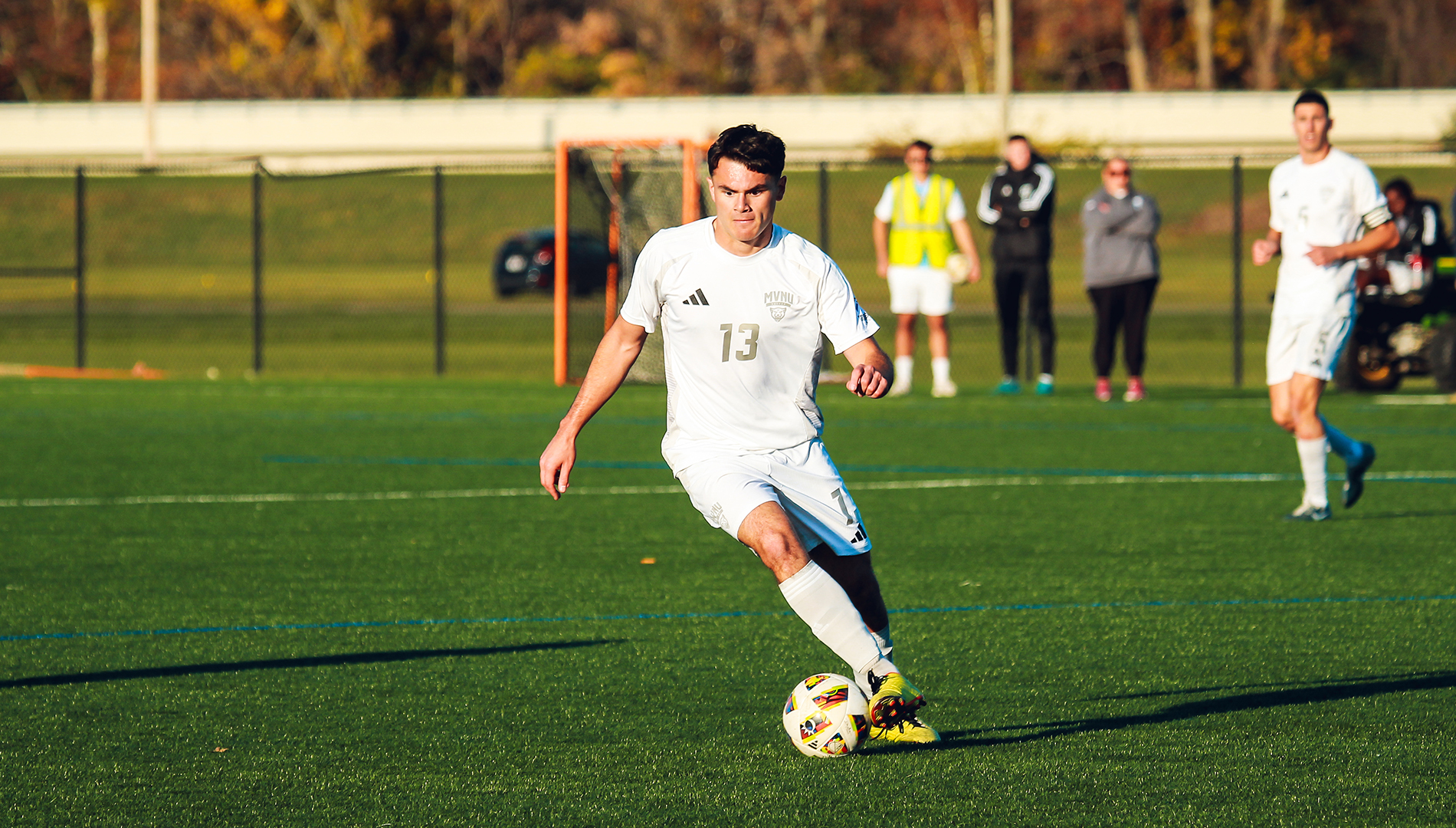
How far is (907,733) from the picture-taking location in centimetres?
508

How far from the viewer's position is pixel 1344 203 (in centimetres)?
926

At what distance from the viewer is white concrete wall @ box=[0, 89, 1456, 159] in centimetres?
4322

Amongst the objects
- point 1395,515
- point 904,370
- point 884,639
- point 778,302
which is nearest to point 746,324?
point 778,302

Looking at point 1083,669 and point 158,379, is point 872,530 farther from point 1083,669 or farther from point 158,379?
point 158,379

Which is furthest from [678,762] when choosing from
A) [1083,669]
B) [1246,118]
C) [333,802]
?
[1246,118]

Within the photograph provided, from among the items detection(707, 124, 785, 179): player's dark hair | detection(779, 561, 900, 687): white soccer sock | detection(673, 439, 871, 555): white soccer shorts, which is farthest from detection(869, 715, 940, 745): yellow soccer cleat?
detection(707, 124, 785, 179): player's dark hair

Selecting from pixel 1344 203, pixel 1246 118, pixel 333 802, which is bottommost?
pixel 333 802

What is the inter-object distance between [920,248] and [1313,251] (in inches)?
319

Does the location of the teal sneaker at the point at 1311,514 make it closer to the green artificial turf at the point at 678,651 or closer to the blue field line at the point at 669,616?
the green artificial turf at the point at 678,651

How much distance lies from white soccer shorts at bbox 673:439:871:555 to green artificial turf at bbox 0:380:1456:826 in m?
0.61

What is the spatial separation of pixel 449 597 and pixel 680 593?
0.97 metres

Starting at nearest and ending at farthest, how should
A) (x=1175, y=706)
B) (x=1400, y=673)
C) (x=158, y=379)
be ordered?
(x=1175, y=706), (x=1400, y=673), (x=158, y=379)

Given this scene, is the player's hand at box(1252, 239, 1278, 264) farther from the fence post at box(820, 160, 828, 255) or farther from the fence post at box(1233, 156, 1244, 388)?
the fence post at box(820, 160, 828, 255)

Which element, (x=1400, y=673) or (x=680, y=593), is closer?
(x=1400, y=673)
